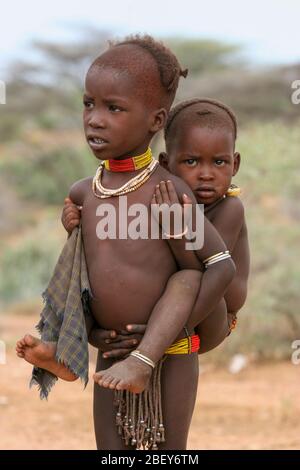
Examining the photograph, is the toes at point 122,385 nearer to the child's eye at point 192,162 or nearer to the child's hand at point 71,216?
the child's hand at point 71,216

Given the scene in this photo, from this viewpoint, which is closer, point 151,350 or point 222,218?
point 151,350

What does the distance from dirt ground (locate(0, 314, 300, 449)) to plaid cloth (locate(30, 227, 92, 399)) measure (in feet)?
Result: 10.4

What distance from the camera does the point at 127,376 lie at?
2.88 metres

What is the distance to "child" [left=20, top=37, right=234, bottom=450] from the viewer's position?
2988 millimetres

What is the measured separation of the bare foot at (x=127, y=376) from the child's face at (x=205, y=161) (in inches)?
24.4

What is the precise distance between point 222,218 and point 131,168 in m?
0.35

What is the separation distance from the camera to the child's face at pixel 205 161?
10.3 feet

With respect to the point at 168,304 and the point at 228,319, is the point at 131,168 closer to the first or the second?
the point at 168,304

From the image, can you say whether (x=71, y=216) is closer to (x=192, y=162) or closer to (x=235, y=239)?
(x=192, y=162)

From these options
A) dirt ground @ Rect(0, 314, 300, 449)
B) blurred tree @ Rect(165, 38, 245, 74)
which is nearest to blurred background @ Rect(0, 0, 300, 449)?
dirt ground @ Rect(0, 314, 300, 449)

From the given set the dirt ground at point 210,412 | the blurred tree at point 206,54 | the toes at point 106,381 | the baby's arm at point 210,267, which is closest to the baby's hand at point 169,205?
the baby's arm at point 210,267

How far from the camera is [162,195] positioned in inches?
119

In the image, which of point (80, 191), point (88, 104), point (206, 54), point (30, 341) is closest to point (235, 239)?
point (80, 191)

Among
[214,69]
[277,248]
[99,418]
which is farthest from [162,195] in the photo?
[214,69]
